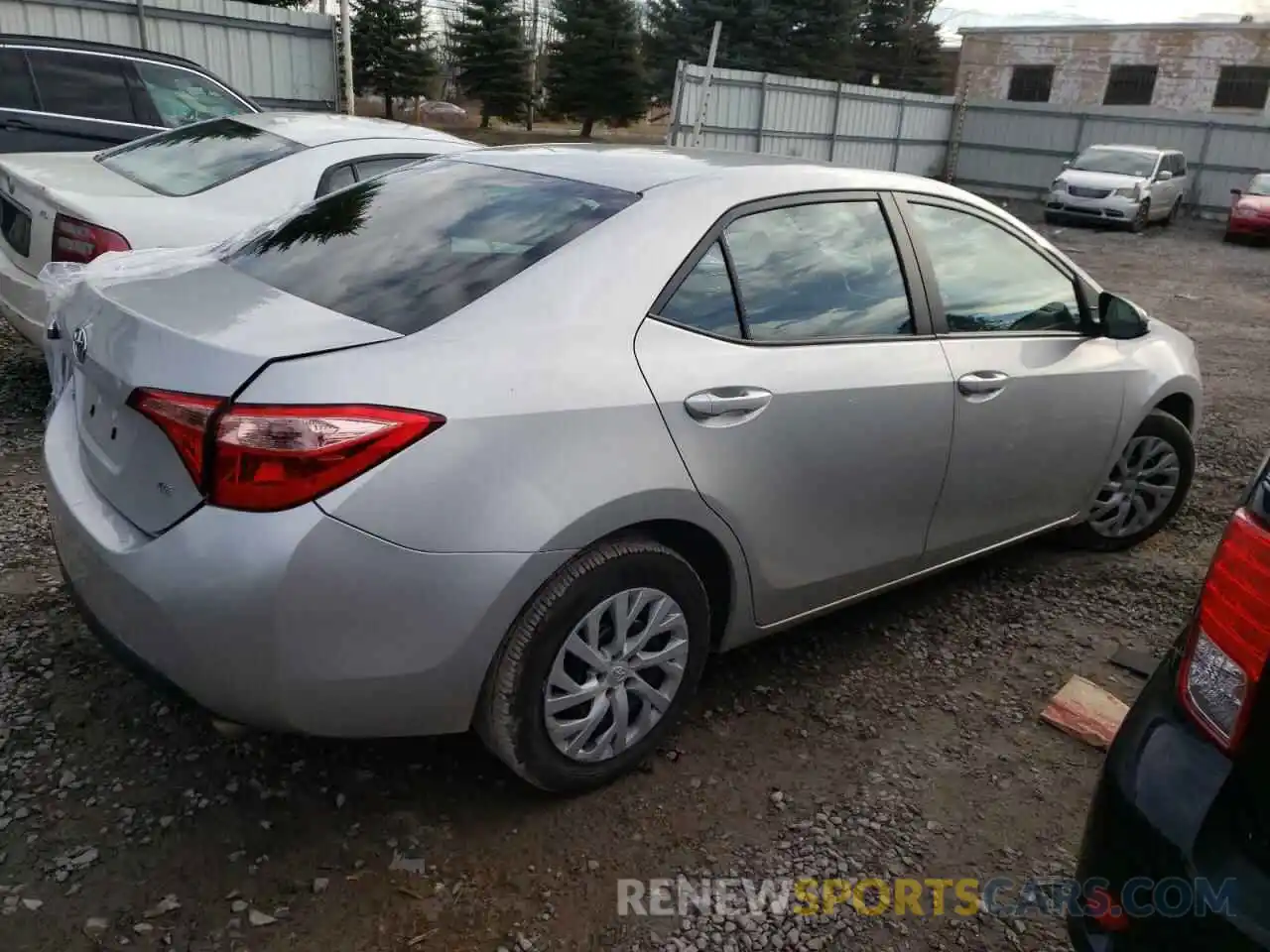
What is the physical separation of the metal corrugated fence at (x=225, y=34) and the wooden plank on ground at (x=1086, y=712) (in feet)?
41.6

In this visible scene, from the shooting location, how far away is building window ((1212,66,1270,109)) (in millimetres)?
31219

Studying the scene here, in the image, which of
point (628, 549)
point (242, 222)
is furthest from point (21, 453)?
point (628, 549)

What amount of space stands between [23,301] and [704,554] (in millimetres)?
3466

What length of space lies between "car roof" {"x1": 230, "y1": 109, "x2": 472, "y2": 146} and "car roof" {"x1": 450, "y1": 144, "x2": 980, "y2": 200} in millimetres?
2208

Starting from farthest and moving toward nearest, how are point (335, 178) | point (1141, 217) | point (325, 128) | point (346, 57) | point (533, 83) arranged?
1. point (533, 83)
2. point (1141, 217)
3. point (346, 57)
4. point (325, 128)
5. point (335, 178)

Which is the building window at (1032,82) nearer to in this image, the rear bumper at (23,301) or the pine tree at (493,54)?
the pine tree at (493,54)

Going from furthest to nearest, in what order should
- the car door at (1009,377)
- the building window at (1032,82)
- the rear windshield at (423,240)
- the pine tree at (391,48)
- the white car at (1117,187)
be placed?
the building window at (1032,82) → the pine tree at (391,48) → the white car at (1117,187) → the car door at (1009,377) → the rear windshield at (423,240)

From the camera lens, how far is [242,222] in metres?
4.56

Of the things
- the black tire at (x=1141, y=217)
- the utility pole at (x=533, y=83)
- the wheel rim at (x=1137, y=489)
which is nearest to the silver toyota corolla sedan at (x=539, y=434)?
the wheel rim at (x=1137, y=489)

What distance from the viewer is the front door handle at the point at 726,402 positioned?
243 cm

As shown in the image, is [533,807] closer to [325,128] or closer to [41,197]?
[41,197]

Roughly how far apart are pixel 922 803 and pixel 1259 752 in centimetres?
125

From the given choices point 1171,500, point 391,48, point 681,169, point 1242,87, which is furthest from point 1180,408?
point 1242,87

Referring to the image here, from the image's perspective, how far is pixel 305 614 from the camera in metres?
1.96
